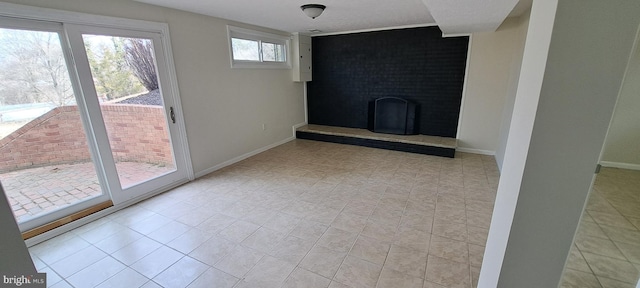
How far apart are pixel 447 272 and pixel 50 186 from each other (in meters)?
3.61

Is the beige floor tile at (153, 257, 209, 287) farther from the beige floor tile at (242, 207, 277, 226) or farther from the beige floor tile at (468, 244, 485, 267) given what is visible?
the beige floor tile at (468, 244, 485, 267)

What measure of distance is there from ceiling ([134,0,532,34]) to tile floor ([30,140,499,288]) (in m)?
2.04

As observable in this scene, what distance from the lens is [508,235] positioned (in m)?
0.91

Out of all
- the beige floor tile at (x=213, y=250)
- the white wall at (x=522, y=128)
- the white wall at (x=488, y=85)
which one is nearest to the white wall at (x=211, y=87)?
the beige floor tile at (x=213, y=250)

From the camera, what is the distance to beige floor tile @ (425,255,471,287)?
5.69 ft

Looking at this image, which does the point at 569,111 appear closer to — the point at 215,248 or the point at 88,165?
the point at 215,248

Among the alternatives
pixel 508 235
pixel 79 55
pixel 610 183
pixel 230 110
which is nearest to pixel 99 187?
pixel 79 55

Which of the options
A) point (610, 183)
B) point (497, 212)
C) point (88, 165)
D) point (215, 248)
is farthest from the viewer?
point (610, 183)

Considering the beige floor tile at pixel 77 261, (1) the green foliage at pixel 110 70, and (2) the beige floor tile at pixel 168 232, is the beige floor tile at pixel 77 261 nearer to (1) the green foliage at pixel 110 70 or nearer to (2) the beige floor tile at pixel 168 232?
(2) the beige floor tile at pixel 168 232

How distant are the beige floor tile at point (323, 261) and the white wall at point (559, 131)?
117 cm

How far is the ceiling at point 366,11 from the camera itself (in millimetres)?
2467

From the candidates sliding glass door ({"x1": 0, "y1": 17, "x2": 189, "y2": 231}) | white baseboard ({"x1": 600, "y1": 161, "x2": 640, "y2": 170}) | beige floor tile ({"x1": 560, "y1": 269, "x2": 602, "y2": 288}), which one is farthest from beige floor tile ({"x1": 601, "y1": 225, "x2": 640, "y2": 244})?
sliding glass door ({"x1": 0, "y1": 17, "x2": 189, "y2": 231})

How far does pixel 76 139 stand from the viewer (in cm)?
243

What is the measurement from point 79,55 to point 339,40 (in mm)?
4172
